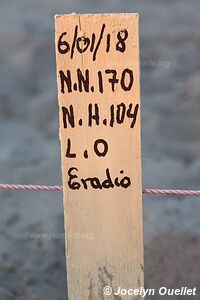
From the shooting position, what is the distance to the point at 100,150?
3.67 ft

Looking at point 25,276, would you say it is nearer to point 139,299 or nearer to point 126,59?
point 139,299

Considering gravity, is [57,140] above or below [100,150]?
below

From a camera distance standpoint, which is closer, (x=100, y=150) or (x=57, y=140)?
(x=100, y=150)

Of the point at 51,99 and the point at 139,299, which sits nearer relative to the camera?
the point at 139,299

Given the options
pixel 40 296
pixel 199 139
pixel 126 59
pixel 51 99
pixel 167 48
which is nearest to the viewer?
pixel 126 59

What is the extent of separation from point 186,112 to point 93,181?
1.29m

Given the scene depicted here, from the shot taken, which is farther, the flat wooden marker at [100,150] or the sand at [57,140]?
the sand at [57,140]

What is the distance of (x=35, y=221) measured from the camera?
1.92 meters

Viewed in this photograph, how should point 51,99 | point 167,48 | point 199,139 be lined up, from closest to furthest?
point 199,139 < point 51,99 < point 167,48

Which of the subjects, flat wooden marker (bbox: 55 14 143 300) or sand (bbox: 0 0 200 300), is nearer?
flat wooden marker (bbox: 55 14 143 300)

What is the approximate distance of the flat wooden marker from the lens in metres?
1.08

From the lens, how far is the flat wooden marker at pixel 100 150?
1.08 metres

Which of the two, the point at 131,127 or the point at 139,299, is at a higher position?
the point at 131,127

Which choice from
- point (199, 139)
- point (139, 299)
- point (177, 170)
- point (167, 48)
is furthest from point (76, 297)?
point (167, 48)
